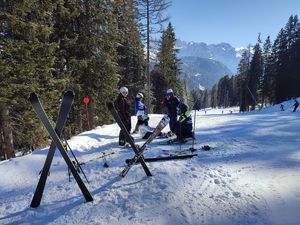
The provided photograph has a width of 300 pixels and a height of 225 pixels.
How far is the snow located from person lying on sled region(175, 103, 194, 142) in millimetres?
2426

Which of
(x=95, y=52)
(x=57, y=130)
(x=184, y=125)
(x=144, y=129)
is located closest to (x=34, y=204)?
(x=57, y=130)

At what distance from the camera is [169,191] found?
5.93m

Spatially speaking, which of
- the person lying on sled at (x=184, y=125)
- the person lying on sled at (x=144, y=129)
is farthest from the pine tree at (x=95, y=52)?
the person lying on sled at (x=184, y=125)

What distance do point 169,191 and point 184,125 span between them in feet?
19.9

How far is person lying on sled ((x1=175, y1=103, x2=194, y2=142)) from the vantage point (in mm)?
11742

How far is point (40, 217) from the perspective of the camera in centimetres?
508

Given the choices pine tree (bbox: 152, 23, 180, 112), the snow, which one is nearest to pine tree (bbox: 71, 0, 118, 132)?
the snow

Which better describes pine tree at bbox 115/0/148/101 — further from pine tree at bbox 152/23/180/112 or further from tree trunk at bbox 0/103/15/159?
tree trunk at bbox 0/103/15/159

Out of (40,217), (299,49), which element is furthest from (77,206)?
(299,49)

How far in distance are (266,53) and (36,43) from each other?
74418mm

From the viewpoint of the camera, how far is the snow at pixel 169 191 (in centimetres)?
498

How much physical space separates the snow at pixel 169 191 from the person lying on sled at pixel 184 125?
2426 mm

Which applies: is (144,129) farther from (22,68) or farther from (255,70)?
(255,70)

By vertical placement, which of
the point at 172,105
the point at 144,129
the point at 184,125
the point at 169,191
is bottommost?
the point at 169,191
